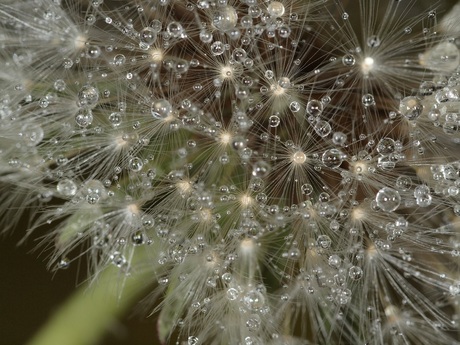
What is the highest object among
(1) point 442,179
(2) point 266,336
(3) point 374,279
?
(1) point 442,179

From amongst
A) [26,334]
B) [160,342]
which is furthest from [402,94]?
[26,334]

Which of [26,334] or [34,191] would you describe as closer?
[34,191]

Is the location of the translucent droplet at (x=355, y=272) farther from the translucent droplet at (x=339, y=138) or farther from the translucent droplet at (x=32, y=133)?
the translucent droplet at (x=32, y=133)

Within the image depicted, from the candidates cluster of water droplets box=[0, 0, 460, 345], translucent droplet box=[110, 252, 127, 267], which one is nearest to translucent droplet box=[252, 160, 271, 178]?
cluster of water droplets box=[0, 0, 460, 345]

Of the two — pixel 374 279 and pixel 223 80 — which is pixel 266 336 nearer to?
pixel 374 279

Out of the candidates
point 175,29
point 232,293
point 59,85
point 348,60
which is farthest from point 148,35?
point 232,293

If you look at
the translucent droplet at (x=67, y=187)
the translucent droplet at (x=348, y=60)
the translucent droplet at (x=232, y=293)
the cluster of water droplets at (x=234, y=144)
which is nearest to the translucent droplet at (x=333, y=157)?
the cluster of water droplets at (x=234, y=144)
